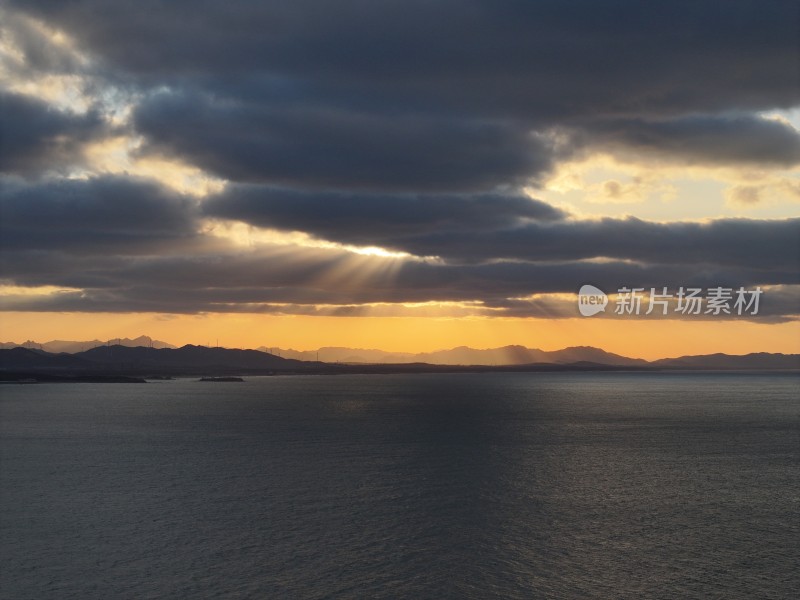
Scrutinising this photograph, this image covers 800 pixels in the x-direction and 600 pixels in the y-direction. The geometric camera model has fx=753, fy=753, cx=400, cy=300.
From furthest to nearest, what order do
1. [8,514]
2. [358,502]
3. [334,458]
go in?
[334,458], [358,502], [8,514]

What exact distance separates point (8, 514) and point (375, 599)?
39.4 metres

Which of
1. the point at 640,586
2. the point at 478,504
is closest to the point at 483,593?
the point at 640,586

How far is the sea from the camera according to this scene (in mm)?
48219

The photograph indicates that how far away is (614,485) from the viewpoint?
82.3 m

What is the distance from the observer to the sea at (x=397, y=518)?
48219 millimetres

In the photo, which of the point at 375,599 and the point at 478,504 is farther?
the point at 478,504

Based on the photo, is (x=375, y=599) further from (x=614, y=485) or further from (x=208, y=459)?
(x=208, y=459)

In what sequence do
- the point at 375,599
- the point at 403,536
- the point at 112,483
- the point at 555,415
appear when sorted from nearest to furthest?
1. the point at 375,599
2. the point at 403,536
3. the point at 112,483
4. the point at 555,415

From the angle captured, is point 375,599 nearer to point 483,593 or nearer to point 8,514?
point 483,593

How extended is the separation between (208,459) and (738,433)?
9769cm

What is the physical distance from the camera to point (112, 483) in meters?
81.9

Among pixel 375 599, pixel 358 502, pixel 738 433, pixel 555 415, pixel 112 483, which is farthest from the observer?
pixel 555 415

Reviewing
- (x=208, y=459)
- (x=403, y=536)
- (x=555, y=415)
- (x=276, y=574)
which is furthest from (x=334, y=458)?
(x=555, y=415)

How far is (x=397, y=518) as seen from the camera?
64.6 metres
